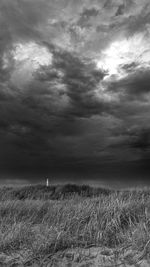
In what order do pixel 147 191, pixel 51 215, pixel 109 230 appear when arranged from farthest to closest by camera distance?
pixel 147 191, pixel 51 215, pixel 109 230

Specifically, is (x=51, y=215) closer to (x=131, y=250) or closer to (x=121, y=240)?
(x=121, y=240)

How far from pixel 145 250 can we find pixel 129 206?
9.49 feet

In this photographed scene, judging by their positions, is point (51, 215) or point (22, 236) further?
point (51, 215)

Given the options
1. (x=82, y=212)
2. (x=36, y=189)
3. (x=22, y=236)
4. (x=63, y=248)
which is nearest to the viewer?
(x=63, y=248)

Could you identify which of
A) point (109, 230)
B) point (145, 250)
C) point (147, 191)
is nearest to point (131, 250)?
point (145, 250)

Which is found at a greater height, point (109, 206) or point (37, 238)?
point (109, 206)

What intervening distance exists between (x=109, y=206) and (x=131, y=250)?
2.71 meters

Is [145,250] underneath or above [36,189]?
underneath

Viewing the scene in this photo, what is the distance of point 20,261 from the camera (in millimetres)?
5062

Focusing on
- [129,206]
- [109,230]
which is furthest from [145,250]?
[129,206]

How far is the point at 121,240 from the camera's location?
6.18 metres

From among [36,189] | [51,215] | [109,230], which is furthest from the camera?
[36,189]

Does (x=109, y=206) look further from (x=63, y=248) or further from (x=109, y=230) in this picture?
(x=63, y=248)

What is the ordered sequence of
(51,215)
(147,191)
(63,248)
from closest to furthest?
1. (63,248)
2. (51,215)
3. (147,191)
